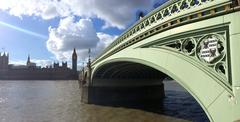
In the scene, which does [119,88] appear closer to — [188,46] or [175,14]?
[175,14]

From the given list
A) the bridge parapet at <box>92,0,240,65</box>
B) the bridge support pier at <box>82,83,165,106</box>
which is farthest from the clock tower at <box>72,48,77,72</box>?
the bridge parapet at <box>92,0,240,65</box>

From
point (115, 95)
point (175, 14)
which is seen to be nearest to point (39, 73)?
point (115, 95)

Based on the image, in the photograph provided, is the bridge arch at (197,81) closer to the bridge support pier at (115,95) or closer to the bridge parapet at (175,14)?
the bridge parapet at (175,14)

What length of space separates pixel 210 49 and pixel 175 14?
3.43 metres

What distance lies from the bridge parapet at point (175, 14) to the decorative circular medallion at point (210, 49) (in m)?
0.78

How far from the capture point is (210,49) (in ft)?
28.9

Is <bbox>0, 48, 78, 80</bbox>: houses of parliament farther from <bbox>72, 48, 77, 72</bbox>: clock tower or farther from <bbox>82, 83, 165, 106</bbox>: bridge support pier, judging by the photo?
<bbox>82, 83, 165, 106</bbox>: bridge support pier

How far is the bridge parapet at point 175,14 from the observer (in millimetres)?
9016

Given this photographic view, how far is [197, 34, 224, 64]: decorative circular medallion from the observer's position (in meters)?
8.58

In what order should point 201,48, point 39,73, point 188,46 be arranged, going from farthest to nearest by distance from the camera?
point 39,73 → point 188,46 → point 201,48

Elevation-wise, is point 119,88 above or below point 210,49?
below

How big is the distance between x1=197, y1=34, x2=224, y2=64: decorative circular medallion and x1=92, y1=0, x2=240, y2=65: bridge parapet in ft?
2.57

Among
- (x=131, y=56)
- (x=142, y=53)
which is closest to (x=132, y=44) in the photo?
(x=131, y=56)

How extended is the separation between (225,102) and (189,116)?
17.7 m
